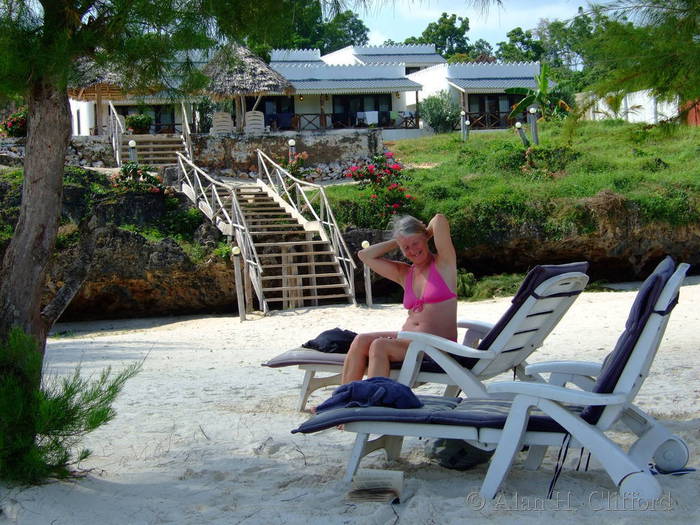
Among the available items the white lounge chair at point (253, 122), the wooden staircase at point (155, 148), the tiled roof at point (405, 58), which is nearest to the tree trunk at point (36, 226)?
the wooden staircase at point (155, 148)

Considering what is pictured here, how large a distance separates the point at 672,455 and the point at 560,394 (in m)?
0.68

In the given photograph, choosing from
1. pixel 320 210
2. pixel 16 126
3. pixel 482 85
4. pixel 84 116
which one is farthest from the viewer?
pixel 482 85

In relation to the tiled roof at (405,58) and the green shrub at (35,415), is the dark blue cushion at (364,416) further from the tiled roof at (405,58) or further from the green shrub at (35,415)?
the tiled roof at (405,58)

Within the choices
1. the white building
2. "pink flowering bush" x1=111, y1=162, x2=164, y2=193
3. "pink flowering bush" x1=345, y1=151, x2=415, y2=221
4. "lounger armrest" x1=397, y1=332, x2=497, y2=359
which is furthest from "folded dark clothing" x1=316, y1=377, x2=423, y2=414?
the white building

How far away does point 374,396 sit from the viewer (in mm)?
3449

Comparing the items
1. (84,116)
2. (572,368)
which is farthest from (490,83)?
(572,368)

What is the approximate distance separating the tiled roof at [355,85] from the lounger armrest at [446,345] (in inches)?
1054

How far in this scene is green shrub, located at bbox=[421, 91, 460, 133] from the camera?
98.9 ft

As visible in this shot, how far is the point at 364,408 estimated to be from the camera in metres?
3.41

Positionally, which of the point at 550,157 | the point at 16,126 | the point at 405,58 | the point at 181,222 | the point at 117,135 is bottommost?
the point at 181,222

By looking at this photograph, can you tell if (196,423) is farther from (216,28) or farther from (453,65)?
(453,65)

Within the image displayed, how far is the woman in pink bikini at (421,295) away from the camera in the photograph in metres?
4.39

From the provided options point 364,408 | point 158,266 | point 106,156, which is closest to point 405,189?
point 158,266

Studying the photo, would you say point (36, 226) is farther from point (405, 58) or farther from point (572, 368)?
point (405, 58)
